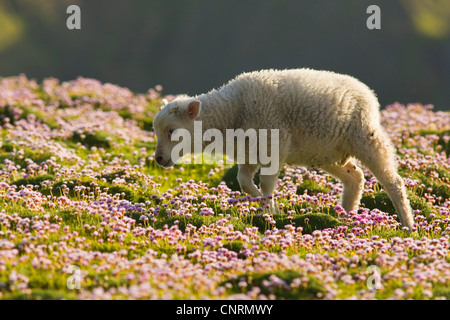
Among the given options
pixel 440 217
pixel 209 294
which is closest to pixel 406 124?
pixel 440 217

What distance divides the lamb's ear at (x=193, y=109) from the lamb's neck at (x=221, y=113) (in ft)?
0.46

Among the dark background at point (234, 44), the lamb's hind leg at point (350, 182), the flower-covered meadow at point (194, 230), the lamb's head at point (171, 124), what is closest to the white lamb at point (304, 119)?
the lamb's head at point (171, 124)

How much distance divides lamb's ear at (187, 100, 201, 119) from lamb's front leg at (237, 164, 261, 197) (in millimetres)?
1233

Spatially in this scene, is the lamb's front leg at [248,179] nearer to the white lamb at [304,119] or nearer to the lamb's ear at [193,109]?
the white lamb at [304,119]

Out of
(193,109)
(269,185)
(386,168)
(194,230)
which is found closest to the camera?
(194,230)

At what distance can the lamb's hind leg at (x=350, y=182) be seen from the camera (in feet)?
36.0

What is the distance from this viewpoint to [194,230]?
8.76 metres

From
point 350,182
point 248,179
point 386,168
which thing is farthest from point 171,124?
point 386,168

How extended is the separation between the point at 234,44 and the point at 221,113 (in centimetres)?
11729

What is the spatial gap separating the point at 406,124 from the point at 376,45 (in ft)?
363

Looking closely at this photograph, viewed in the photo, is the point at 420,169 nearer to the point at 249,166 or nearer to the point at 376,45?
the point at 249,166

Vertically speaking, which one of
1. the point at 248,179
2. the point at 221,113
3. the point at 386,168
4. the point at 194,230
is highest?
the point at 221,113

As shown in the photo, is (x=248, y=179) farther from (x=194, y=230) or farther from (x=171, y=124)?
(x=194, y=230)

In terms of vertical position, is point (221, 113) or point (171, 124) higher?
point (221, 113)
